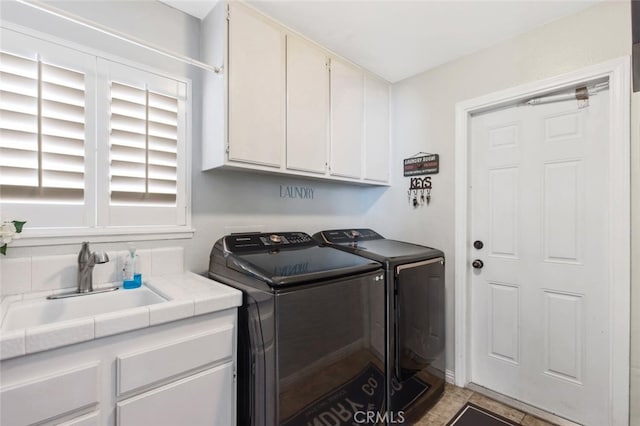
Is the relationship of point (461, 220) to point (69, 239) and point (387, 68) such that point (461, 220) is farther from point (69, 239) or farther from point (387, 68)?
point (69, 239)

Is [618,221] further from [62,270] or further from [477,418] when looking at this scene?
[62,270]

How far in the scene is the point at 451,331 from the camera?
230cm

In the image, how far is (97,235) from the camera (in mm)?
1509

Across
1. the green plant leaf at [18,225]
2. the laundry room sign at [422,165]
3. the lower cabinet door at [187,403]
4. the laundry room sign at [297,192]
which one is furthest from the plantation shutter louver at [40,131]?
the laundry room sign at [422,165]

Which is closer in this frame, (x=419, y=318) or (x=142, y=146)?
(x=142, y=146)

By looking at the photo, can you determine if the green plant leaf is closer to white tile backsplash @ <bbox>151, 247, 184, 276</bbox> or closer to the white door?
white tile backsplash @ <bbox>151, 247, 184, 276</bbox>

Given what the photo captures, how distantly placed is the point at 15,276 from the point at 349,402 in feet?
5.40

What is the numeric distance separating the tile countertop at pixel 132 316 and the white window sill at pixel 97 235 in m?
0.23

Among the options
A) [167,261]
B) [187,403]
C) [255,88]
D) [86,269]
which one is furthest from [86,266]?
[255,88]

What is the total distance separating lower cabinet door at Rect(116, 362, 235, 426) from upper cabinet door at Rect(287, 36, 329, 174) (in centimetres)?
125

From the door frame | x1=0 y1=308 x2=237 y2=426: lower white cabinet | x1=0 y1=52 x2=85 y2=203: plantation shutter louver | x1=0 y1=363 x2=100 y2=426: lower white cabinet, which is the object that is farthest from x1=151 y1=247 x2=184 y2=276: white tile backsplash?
the door frame

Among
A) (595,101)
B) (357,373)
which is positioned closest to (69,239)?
(357,373)

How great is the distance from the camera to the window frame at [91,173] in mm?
1327

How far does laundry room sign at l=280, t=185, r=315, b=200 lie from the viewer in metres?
2.29
